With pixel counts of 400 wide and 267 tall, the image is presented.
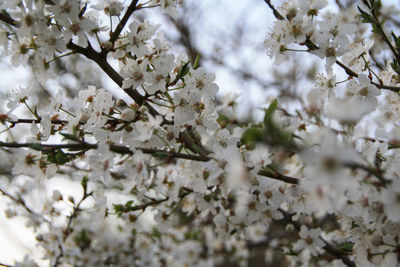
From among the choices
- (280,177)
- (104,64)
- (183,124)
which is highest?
(104,64)

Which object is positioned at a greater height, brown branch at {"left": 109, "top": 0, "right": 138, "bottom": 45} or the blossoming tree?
brown branch at {"left": 109, "top": 0, "right": 138, "bottom": 45}

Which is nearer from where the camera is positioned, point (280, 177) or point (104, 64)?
point (280, 177)

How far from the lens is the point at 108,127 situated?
1596 millimetres

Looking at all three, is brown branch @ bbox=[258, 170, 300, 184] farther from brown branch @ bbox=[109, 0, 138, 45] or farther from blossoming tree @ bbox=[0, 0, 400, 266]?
brown branch @ bbox=[109, 0, 138, 45]

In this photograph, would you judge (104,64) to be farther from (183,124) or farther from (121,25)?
(183,124)

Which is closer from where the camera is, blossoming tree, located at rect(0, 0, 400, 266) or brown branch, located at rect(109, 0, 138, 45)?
blossoming tree, located at rect(0, 0, 400, 266)

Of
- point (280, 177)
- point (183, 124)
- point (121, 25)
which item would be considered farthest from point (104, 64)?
point (280, 177)

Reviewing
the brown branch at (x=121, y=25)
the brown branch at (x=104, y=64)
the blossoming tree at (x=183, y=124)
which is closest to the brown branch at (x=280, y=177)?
the blossoming tree at (x=183, y=124)

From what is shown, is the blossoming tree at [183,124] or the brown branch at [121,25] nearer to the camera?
the blossoming tree at [183,124]

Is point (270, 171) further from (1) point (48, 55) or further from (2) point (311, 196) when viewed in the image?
(1) point (48, 55)

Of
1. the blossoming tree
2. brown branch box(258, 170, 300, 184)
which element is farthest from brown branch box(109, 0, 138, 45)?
brown branch box(258, 170, 300, 184)

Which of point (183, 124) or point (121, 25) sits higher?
point (121, 25)

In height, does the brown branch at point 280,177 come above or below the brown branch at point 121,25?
below

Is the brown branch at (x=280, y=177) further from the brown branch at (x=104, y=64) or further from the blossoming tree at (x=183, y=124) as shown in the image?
the brown branch at (x=104, y=64)
